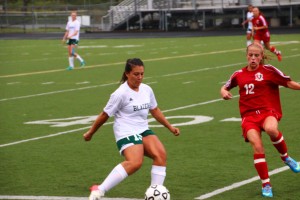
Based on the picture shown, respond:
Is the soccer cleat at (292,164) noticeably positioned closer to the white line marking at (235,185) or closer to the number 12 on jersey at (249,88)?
the white line marking at (235,185)

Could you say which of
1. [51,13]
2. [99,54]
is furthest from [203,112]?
[51,13]

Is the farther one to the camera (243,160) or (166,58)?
(166,58)

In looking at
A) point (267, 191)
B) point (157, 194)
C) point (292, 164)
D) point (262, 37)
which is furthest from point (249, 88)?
point (262, 37)

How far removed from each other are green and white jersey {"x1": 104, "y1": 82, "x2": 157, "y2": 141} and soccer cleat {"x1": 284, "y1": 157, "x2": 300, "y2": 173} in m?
1.88

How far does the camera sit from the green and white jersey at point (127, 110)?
8.67m

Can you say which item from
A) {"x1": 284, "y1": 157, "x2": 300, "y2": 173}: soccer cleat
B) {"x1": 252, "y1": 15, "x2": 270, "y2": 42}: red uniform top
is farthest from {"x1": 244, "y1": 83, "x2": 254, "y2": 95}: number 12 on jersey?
{"x1": 252, "y1": 15, "x2": 270, "y2": 42}: red uniform top

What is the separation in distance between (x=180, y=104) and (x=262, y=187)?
877 centimetres

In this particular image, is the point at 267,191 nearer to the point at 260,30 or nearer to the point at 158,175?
the point at 158,175

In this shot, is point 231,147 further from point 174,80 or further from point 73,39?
point 73,39

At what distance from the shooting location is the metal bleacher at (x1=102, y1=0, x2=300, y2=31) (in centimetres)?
5941

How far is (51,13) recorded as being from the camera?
239ft

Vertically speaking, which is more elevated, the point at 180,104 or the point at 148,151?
the point at 148,151

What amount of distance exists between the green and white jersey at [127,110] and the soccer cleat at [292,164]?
1884mm

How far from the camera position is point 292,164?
9.77 m
